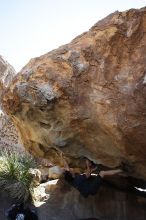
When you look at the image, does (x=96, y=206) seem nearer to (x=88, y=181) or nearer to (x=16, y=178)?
(x=88, y=181)

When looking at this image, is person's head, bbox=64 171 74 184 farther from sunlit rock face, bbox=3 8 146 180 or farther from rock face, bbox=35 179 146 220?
sunlit rock face, bbox=3 8 146 180

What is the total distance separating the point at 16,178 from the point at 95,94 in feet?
16.8

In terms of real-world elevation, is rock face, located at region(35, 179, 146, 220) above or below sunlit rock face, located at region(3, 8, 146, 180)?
below

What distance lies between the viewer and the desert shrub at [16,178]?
10383 mm

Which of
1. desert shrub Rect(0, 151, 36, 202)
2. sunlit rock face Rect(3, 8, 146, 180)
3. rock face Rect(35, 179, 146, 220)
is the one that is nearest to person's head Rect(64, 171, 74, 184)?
rock face Rect(35, 179, 146, 220)

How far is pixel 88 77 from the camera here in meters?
7.23

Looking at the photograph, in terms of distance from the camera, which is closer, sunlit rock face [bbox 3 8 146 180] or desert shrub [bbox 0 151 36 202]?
sunlit rock face [bbox 3 8 146 180]

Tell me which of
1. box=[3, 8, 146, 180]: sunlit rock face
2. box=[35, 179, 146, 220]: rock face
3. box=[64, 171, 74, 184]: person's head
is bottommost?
box=[35, 179, 146, 220]: rock face

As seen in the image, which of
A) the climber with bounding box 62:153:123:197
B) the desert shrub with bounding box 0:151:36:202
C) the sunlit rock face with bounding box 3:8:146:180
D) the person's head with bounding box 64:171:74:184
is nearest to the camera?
the sunlit rock face with bounding box 3:8:146:180

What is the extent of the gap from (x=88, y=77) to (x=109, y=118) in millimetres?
974

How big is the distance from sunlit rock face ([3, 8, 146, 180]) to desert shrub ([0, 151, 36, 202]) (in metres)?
2.92

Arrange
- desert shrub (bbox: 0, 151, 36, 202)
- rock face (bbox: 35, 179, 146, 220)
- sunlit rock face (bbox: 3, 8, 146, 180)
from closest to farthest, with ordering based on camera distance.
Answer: sunlit rock face (bbox: 3, 8, 146, 180) < rock face (bbox: 35, 179, 146, 220) < desert shrub (bbox: 0, 151, 36, 202)

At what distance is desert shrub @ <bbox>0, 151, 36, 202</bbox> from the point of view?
10.4 meters

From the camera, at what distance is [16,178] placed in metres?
11.0
